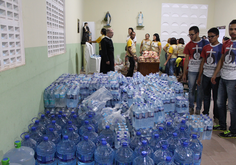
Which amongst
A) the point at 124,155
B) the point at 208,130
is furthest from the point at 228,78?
the point at 124,155

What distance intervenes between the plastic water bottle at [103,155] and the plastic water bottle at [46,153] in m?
0.38

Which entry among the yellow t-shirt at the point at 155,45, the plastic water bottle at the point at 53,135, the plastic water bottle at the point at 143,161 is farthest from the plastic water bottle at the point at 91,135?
the yellow t-shirt at the point at 155,45

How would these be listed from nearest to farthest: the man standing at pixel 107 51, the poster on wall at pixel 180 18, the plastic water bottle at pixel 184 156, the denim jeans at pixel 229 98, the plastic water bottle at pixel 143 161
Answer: the plastic water bottle at pixel 143 161 < the plastic water bottle at pixel 184 156 < the denim jeans at pixel 229 98 < the man standing at pixel 107 51 < the poster on wall at pixel 180 18

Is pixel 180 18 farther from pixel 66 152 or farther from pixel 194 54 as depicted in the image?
pixel 66 152

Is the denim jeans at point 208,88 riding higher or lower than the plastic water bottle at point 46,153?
higher

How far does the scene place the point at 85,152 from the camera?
1753 mm

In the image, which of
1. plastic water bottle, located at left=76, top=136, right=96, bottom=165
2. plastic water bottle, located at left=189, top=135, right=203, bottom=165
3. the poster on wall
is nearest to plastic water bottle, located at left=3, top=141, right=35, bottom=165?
plastic water bottle, located at left=76, top=136, right=96, bottom=165

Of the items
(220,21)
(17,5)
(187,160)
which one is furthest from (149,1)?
(187,160)

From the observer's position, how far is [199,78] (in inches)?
142

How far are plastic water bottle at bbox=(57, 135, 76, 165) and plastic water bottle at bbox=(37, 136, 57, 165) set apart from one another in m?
0.05

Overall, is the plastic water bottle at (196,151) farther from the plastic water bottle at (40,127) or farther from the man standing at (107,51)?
the man standing at (107,51)

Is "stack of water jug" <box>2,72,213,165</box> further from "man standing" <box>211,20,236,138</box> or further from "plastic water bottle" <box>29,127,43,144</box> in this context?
"man standing" <box>211,20,236,138</box>

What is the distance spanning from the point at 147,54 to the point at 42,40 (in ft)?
15.5

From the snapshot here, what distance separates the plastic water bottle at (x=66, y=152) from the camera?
1682mm
